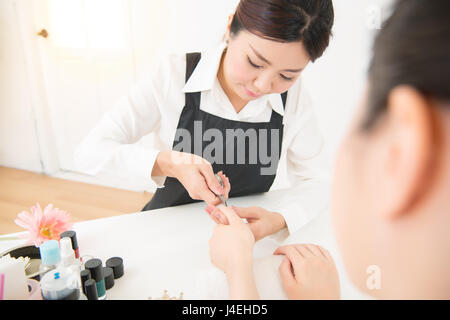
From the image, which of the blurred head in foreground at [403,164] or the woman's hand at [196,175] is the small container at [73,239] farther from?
the blurred head in foreground at [403,164]

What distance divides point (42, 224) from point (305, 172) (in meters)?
0.56

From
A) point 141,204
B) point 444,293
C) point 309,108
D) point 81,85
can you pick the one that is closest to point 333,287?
point 444,293

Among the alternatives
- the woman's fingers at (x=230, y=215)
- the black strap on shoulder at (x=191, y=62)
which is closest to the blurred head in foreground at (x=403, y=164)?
the woman's fingers at (x=230, y=215)

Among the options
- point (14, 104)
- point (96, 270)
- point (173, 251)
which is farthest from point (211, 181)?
point (14, 104)

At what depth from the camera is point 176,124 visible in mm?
759

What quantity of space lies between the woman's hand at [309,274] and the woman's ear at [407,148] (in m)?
0.26

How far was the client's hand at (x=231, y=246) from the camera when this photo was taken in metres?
0.46

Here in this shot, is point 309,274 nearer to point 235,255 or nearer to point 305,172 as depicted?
point 235,255

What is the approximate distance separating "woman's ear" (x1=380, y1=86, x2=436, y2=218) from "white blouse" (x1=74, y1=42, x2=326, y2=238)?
1.38ft

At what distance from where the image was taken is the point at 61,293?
39cm

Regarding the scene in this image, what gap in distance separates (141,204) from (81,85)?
2.02 ft

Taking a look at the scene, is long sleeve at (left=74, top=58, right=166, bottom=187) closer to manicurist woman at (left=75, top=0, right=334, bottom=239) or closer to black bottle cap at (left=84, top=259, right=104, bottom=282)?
manicurist woman at (left=75, top=0, right=334, bottom=239)

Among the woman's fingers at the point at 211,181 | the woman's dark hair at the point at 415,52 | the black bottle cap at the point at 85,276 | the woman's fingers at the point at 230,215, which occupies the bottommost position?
the black bottle cap at the point at 85,276

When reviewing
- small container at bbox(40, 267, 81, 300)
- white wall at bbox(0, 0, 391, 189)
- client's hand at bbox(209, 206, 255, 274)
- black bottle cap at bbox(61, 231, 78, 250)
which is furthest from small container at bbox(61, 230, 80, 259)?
white wall at bbox(0, 0, 391, 189)
